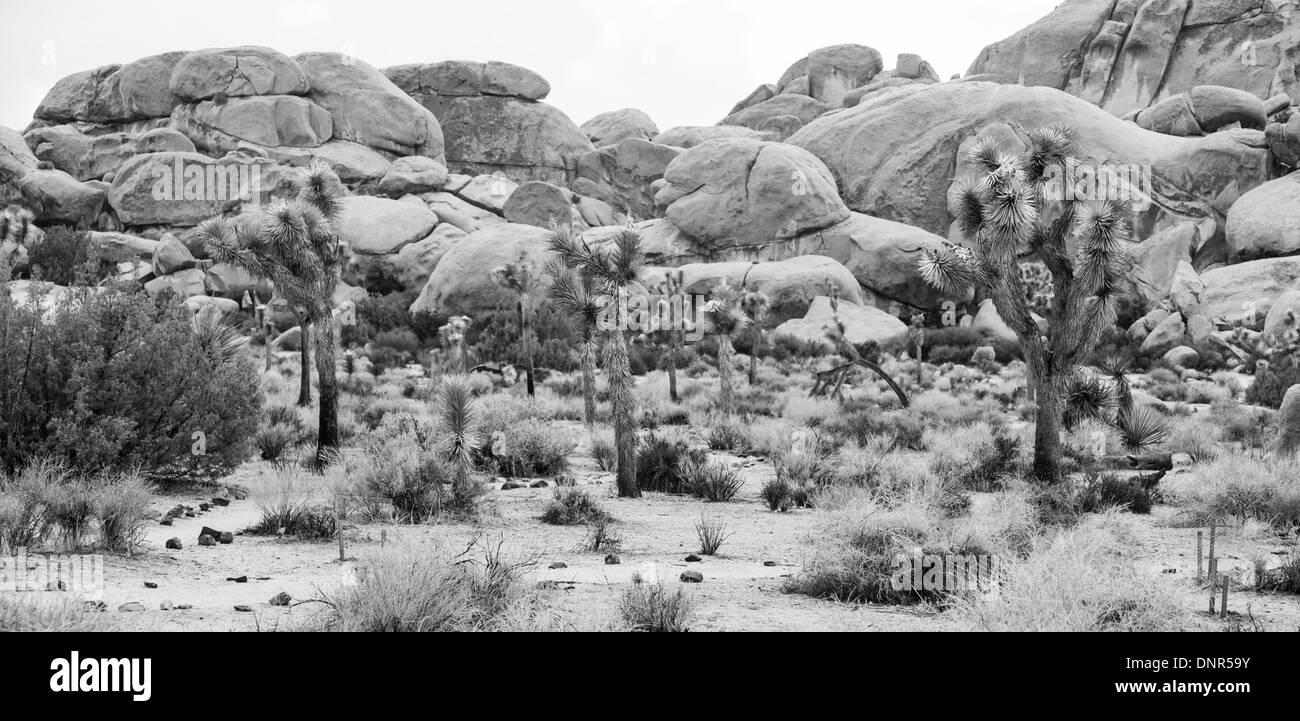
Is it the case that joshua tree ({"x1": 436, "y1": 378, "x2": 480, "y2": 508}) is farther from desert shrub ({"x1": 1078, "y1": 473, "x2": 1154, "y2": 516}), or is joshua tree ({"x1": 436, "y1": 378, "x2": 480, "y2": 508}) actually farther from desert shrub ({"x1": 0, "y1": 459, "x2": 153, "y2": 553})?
desert shrub ({"x1": 1078, "y1": 473, "x2": 1154, "y2": 516})

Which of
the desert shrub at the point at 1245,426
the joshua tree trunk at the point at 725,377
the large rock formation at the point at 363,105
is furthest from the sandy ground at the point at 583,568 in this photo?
the large rock formation at the point at 363,105

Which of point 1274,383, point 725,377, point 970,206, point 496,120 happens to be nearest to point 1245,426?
point 1274,383

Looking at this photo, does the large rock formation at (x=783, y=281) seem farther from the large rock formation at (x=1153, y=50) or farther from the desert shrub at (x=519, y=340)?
the large rock formation at (x=1153, y=50)

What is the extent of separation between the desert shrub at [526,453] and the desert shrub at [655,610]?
9.66 meters

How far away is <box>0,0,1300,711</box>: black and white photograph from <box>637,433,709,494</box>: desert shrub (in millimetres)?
66

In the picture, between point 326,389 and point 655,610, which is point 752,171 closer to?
point 326,389

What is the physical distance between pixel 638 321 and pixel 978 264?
21412 millimetres

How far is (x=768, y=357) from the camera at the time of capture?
3881cm

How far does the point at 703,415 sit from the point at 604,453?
6.69 m

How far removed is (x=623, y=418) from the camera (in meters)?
15.5

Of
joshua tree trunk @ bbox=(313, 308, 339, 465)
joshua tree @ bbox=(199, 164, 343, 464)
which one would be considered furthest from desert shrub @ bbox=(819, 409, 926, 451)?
joshua tree @ bbox=(199, 164, 343, 464)

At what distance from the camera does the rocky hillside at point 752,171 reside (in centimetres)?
4488
